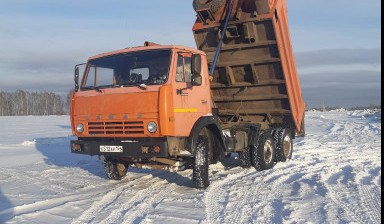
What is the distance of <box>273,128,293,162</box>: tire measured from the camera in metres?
9.11

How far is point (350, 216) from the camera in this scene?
176 inches

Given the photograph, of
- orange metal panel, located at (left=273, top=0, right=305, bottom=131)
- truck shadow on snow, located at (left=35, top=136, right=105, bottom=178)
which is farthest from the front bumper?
orange metal panel, located at (left=273, top=0, right=305, bottom=131)

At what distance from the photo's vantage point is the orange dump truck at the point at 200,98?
18.7 feet

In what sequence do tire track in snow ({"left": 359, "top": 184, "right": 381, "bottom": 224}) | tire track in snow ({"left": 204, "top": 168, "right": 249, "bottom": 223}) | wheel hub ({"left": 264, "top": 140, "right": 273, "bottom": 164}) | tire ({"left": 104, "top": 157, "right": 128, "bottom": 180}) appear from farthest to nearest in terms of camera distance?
wheel hub ({"left": 264, "top": 140, "right": 273, "bottom": 164})
tire ({"left": 104, "top": 157, "right": 128, "bottom": 180})
tire track in snow ({"left": 204, "top": 168, "right": 249, "bottom": 223})
tire track in snow ({"left": 359, "top": 184, "right": 381, "bottom": 224})

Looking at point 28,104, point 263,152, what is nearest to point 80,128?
point 263,152

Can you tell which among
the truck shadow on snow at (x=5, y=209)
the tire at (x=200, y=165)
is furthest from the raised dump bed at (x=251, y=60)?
the truck shadow on snow at (x=5, y=209)

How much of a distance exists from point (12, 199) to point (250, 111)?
5.61 m

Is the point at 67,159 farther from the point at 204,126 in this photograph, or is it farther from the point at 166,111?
the point at 166,111

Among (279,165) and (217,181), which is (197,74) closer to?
(217,181)

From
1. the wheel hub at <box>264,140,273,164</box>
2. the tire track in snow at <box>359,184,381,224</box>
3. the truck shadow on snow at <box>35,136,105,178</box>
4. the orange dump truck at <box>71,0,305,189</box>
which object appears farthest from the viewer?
the truck shadow on snow at <box>35,136,105,178</box>

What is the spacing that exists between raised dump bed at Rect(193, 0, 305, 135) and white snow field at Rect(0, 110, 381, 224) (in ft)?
4.92

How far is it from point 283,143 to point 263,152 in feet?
3.73

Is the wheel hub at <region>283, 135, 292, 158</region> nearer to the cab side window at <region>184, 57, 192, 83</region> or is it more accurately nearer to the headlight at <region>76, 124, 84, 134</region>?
the cab side window at <region>184, 57, 192, 83</region>

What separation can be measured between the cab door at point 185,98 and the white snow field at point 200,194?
1.22 meters
